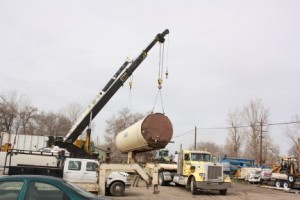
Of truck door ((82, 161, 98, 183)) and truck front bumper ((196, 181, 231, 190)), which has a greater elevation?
truck door ((82, 161, 98, 183))

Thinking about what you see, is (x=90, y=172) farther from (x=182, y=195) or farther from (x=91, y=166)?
(x=182, y=195)

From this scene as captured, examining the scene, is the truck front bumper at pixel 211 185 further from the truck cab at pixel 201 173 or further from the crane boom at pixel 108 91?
the crane boom at pixel 108 91

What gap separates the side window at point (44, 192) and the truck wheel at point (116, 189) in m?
12.6

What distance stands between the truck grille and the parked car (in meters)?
16.8

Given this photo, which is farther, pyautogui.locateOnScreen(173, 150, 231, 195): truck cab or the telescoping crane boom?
the telescoping crane boom

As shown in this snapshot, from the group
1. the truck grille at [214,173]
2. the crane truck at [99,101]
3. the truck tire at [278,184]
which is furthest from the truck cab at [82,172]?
the truck tire at [278,184]

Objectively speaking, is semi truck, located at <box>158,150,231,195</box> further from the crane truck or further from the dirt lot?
the crane truck

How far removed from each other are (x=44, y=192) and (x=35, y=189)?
172 mm

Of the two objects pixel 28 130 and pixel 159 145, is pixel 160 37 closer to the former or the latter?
pixel 159 145

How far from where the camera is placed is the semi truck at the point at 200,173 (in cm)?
2266

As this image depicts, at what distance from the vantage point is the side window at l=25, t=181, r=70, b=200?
21.7 feet

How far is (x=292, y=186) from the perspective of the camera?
101 feet

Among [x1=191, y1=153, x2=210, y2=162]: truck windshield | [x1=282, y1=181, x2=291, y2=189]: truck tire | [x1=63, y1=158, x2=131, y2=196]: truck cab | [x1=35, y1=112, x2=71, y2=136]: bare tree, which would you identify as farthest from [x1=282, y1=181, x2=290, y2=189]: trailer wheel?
[x1=35, y1=112, x2=71, y2=136]: bare tree

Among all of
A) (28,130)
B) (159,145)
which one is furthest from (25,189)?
(28,130)
